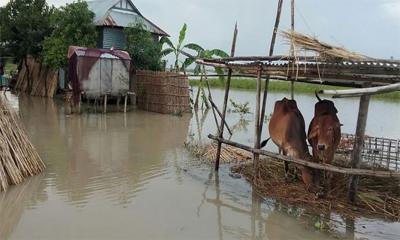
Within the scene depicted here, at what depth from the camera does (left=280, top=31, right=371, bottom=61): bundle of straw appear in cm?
582

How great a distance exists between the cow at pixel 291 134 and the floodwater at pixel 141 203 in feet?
2.06

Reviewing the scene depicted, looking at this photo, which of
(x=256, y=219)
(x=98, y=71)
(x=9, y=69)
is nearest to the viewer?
(x=256, y=219)

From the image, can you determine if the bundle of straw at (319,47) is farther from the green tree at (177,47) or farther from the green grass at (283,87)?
the green grass at (283,87)

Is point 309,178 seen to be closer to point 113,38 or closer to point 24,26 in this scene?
point 113,38

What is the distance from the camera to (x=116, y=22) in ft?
68.5

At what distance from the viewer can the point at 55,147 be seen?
34.1ft

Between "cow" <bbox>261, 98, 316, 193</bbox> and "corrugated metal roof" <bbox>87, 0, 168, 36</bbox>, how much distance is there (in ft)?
47.3

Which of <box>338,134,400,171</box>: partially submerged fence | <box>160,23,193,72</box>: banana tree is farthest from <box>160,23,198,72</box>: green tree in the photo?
<box>338,134,400,171</box>: partially submerged fence

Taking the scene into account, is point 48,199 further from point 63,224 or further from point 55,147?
point 55,147

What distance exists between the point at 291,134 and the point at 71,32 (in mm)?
15126

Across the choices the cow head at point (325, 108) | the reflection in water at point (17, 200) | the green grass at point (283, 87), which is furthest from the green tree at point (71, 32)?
the cow head at point (325, 108)

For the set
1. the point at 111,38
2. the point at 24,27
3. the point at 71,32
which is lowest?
the point at 111,38

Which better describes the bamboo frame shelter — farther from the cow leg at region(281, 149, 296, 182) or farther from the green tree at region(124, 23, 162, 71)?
the green tree at region(124, 23, 162, 71)

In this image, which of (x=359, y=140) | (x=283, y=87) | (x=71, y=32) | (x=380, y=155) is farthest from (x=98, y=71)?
(x=283, y=87)
